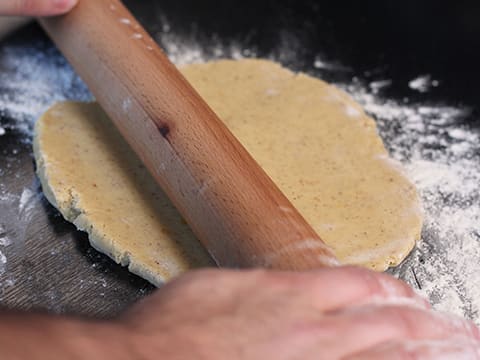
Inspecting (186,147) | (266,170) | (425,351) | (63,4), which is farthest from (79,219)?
(425,351)

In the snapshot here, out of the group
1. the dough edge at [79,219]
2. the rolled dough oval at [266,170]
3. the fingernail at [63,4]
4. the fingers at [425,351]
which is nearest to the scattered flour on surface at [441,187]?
the rolled dough oval at [266,170]

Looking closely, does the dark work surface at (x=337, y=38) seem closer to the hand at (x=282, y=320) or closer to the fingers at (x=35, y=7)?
the fingers at (x=35, y=7)

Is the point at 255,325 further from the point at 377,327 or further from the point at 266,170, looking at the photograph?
the point at 266,170

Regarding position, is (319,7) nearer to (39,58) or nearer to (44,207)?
(39,58)

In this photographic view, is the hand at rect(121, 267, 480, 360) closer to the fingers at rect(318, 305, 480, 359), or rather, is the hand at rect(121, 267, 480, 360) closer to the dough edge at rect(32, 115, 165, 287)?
the fingers at rect(318, 305, 480, 359)

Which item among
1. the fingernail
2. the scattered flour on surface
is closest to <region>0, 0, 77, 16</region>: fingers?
the fingernail
